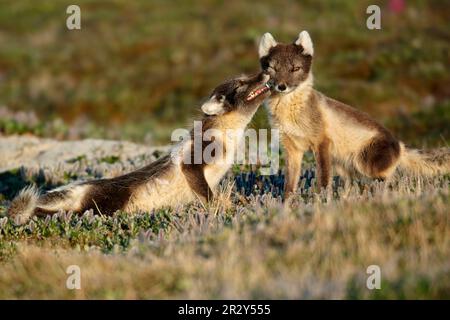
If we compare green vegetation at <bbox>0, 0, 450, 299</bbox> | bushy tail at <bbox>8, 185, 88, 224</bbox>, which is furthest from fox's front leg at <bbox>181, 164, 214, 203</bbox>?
bushy tail at <bbox>8, 185, 88, 224</bbox>

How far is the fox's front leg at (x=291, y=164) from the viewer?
890 cm

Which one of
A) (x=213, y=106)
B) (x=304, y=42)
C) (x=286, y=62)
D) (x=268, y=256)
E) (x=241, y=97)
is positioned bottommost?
Result: (x=268, y=256)

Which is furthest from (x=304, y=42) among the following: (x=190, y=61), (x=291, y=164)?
(x=190, y=61)

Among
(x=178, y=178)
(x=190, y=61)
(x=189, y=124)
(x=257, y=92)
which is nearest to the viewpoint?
(x=178, y=178)

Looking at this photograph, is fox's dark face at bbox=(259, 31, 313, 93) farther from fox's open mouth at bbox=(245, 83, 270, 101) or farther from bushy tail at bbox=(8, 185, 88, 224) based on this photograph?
bushy tail at bbox=(8, 185, 88, 224)

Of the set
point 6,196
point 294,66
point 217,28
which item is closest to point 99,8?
point 217,28

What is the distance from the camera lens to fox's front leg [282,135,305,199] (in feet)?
29.2

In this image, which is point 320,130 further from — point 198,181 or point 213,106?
point 198,181

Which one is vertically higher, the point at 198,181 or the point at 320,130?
the point at 320,130

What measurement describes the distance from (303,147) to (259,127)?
6.51 ft

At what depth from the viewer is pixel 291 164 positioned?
9047mm

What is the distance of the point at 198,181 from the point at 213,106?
40.2 inches
